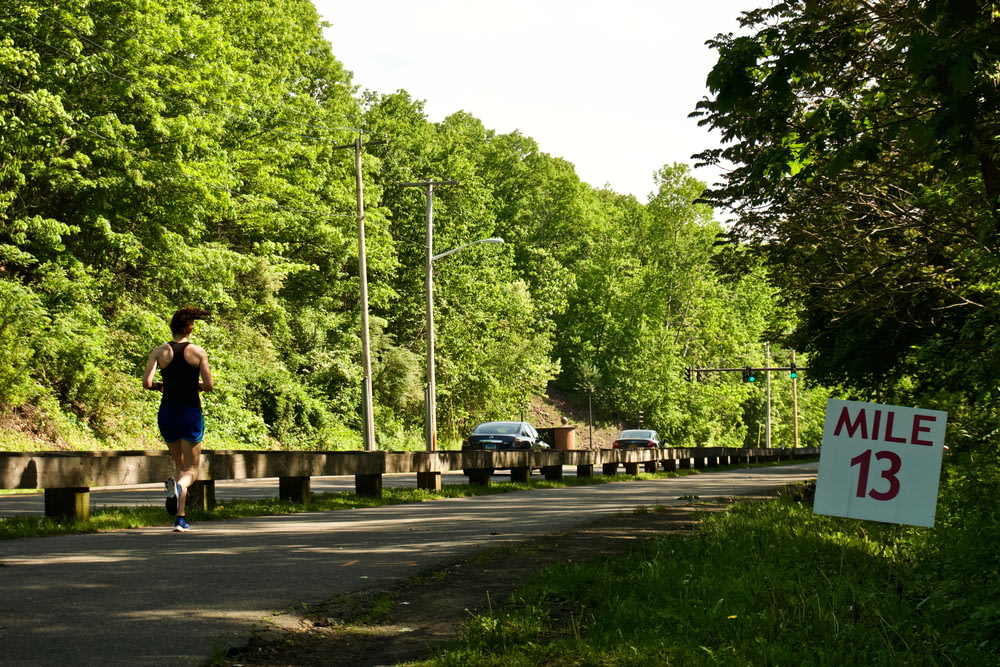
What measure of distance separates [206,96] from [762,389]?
65380mm

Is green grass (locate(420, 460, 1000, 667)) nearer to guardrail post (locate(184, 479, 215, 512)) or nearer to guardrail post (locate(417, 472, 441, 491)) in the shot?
guardrail post (locate(184, 479, 215, 512))

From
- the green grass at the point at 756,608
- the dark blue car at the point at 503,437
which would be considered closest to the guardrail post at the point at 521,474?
the dark blue car at the point at 503,437

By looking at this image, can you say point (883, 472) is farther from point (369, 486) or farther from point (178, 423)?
point (369, 486)

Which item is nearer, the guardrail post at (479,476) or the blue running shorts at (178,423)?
the blue running shorts at (178,423)

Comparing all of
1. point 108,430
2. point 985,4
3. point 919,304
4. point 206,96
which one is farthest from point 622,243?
point 985,4

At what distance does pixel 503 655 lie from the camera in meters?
5.20

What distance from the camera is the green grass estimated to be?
209 inches

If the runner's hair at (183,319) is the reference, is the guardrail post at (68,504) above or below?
below

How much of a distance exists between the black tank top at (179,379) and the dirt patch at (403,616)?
309cm

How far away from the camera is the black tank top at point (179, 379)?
9891mm

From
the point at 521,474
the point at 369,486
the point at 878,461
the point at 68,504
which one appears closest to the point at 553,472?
the point at 521,474

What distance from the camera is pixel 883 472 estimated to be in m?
7.52

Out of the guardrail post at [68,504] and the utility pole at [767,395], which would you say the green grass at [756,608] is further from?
the utility pole at [767,395]

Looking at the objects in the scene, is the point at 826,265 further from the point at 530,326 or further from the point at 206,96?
the point at 530,326
